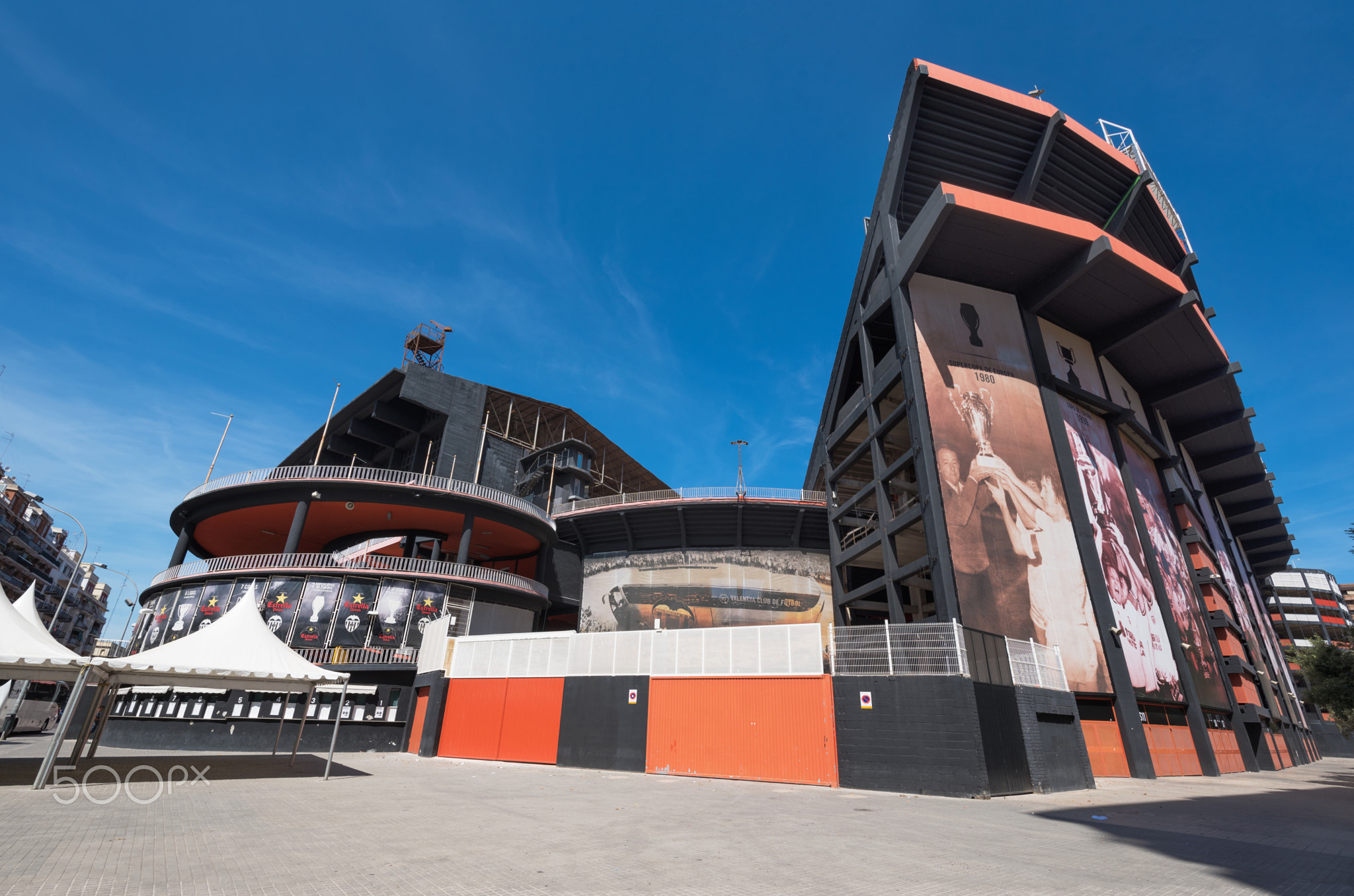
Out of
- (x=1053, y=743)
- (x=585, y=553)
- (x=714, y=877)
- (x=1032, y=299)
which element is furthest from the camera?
(x=585, y=553)

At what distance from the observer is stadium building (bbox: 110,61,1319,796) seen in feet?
58.0

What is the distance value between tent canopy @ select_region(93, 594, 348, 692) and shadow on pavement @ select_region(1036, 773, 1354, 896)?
57.8ft

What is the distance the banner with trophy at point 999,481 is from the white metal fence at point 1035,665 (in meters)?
4.52

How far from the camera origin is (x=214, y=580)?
104ft

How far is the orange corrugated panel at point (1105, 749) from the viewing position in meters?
23.5

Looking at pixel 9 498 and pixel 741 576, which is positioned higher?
pixel 9 498

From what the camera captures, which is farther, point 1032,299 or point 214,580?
point 1032,299

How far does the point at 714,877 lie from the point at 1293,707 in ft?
217

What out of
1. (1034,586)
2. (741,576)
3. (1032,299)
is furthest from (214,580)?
(1032,299)

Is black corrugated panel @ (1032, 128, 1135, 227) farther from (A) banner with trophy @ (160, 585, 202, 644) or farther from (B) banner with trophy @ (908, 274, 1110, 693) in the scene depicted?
(A) banner with trophy @ (160, 585, 202, 644)

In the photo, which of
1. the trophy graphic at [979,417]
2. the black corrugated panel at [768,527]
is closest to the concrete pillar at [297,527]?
the black corrugated panel at [768,527]

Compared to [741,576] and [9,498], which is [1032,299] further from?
[9,498]

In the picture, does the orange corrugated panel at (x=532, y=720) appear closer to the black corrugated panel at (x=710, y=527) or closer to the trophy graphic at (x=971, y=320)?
the black corrugated panel at (x=710, y=527)

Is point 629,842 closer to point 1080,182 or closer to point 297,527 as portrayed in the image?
point 297,527
